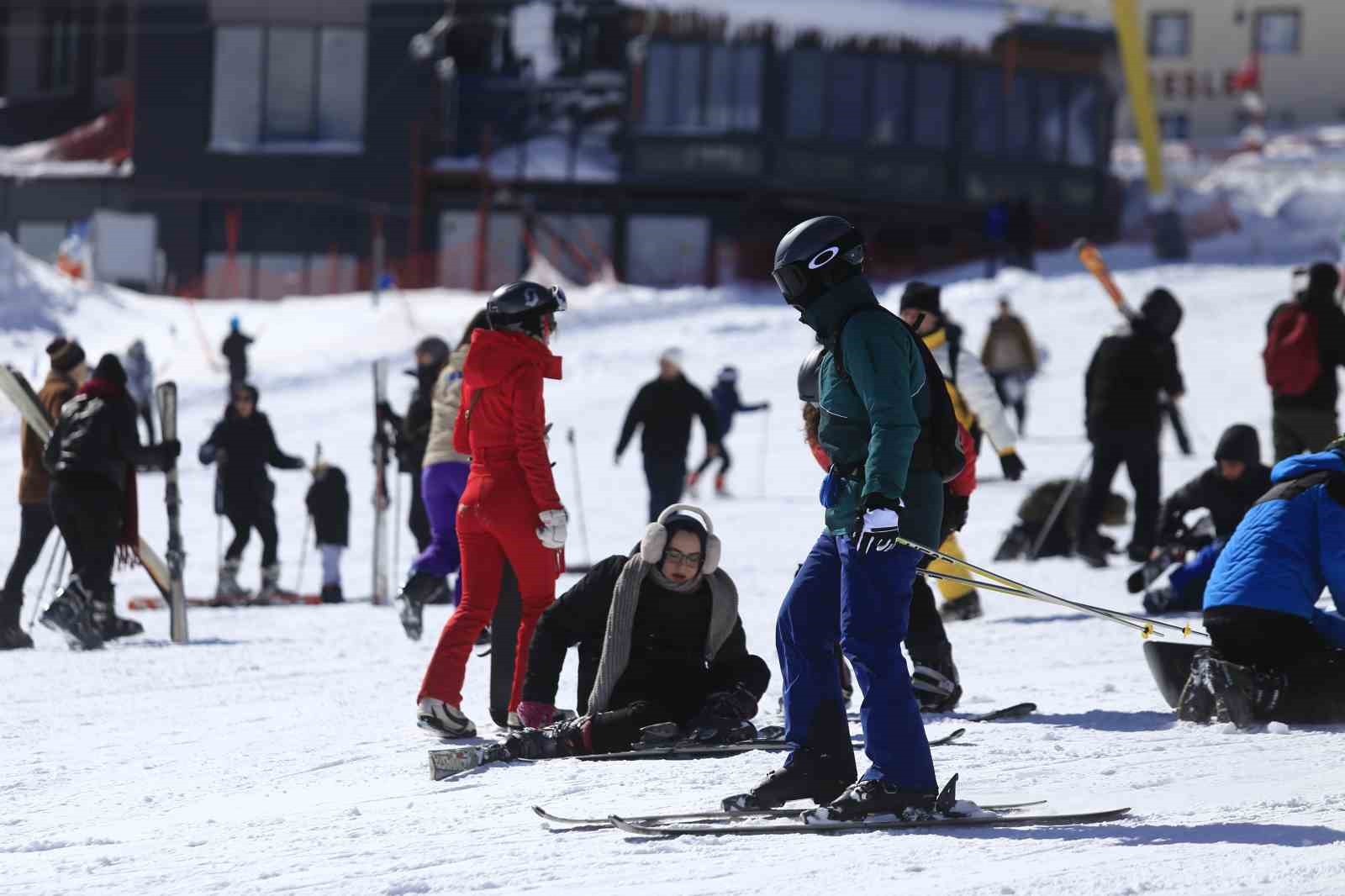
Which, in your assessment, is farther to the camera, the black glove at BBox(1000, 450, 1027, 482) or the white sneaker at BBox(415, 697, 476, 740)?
the black glove at BBox(1000, 450, 1027, 482)

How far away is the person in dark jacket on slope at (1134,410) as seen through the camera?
449 inches

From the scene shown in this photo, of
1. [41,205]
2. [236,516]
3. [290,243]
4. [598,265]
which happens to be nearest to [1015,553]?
[236,516]

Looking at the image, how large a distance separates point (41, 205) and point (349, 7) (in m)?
6.83

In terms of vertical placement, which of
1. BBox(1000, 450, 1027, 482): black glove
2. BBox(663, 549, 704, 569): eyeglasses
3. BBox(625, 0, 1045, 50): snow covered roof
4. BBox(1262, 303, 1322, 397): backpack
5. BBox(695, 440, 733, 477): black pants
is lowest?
BBox(695, 440, 733, 477): black pants

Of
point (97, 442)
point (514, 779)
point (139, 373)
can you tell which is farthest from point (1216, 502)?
point (139, 373)

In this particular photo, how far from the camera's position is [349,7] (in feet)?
117

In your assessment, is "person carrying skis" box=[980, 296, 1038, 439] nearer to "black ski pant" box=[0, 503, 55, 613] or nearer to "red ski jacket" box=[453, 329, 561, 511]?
"black ski pant" box=[0, 503, 55, 613]

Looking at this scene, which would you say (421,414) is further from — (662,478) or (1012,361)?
(1012,361)

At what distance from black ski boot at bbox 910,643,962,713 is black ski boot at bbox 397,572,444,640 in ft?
8.78

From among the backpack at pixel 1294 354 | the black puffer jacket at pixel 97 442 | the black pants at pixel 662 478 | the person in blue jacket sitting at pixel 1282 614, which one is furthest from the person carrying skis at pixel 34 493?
the backpack at pixel 1294 354

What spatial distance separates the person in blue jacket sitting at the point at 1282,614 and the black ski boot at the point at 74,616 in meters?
5.50

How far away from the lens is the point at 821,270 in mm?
5191

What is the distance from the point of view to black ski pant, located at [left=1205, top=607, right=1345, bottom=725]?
6.49 m

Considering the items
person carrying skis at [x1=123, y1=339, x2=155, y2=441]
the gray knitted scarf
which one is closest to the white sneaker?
the gray knitted scarf
